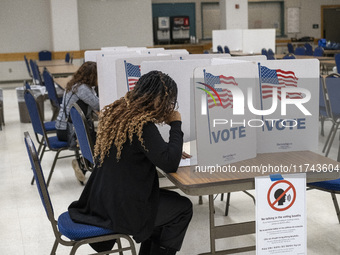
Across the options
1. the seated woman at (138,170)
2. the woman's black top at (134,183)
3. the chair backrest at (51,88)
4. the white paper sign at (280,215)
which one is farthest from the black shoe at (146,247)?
the chair backrest at (51,88)

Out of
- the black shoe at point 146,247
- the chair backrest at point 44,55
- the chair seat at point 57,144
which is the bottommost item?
the black shoe at point 146,247

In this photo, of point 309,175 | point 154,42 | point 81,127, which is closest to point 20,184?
point 81,127

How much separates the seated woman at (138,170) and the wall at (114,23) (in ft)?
42.0

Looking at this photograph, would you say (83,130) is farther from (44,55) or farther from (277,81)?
(44,55)

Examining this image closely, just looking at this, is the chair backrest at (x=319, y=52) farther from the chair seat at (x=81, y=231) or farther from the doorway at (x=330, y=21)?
the chair seat at (x=81, y=231)

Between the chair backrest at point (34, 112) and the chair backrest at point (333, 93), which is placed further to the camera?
the chair backrest at point (333, 93)

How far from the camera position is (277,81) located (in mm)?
2531

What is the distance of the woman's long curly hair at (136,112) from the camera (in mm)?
2217

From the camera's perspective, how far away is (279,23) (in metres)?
18.8

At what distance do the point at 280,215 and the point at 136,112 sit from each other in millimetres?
771

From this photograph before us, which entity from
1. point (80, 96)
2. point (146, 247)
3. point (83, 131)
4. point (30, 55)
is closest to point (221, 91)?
point (146, 247)

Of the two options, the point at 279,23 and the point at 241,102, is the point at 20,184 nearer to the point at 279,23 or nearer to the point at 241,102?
the point at 241,102

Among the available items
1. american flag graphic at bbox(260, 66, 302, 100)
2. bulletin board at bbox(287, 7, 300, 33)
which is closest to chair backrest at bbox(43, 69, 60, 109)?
american flag graphic at bbox(260, 66, 302, 100)

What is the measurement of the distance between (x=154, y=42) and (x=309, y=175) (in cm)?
1504
